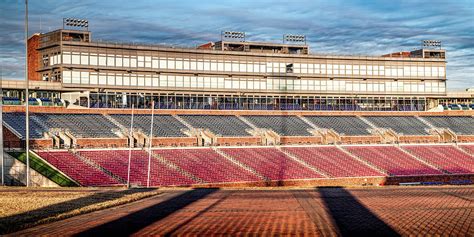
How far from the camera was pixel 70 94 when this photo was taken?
271 ft

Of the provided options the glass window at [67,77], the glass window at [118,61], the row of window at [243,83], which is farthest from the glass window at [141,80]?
the glass window at [67,77]

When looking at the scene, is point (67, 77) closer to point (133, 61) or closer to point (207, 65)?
point (133, 61)

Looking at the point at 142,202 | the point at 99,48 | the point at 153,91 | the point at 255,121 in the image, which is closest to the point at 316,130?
the point at 255,121

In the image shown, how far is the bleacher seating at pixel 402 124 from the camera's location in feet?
303

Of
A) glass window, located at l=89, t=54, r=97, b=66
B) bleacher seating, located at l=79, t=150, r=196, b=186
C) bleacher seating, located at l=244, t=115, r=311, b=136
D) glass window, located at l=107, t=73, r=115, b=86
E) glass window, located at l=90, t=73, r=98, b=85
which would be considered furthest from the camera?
glass window, located at l=107, t=73, r=115, b=86

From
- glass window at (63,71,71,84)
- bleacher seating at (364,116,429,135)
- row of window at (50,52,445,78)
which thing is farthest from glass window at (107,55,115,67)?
bleacher seating at (364,116,429,135)

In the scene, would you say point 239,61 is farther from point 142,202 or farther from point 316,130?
point 142,202

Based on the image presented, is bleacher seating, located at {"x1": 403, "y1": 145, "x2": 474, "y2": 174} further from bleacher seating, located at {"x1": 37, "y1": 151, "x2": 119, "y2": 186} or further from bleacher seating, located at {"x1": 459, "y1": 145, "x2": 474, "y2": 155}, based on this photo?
bleacher seating, located at {"x1": 37, "y1": 151, "x2": 119, "y2": 186}

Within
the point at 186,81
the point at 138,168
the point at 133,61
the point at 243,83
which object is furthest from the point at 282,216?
the point at 243,83

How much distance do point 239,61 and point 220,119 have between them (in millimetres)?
13105

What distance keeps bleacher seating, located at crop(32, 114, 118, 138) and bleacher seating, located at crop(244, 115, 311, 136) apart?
2063cm

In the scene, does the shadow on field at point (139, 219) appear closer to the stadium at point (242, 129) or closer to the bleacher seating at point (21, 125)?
the stadium at point (242, 129)

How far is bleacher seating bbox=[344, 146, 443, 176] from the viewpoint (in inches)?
3004

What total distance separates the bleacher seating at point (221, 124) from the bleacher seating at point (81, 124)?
11.7 m
